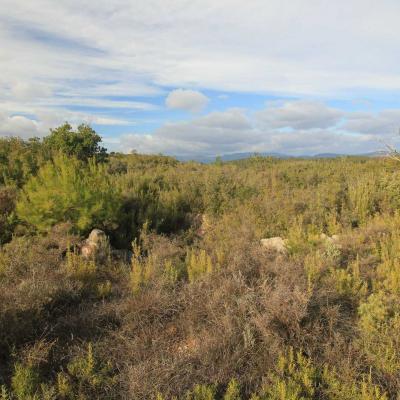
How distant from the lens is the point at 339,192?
9.22 metres

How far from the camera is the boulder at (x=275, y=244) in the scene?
622cm

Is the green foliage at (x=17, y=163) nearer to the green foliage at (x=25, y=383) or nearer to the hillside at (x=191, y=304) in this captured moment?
the hillside at (x=191, y=304)

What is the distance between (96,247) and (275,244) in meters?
3.24

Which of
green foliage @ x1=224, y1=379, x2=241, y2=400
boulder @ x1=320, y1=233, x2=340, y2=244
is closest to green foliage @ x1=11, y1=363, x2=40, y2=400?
green foliage @ x1=224, y1=379, x2=241, y2=400

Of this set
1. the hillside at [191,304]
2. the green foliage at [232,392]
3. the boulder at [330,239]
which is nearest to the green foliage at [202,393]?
the hillside at [191,304]

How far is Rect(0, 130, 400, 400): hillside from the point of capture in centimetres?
340

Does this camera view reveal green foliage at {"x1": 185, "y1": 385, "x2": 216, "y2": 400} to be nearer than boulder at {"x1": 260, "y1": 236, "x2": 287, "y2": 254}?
Yes

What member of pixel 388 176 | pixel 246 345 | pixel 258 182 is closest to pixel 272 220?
pixel 258 182

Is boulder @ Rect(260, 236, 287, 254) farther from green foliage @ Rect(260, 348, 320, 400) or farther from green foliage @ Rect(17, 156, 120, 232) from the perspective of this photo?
green foliage @ Rect(17, 156, 120, 232)

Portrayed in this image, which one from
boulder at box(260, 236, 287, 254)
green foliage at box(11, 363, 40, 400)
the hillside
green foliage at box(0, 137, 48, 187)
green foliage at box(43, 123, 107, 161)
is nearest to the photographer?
green foliage at box(11, 363, 40, 400)

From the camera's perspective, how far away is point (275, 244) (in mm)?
6621

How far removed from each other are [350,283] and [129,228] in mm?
4700

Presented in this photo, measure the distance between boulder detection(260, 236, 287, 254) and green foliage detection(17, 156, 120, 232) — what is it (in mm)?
3054

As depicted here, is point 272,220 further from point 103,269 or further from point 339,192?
point 103,269
